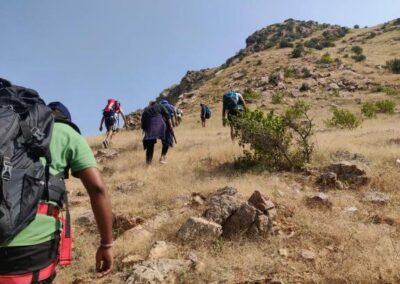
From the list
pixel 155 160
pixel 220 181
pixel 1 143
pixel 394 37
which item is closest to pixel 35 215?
pixel 1 143

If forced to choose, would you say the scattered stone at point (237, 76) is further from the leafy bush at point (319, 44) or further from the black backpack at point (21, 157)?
the black backpack at point (21, 157)

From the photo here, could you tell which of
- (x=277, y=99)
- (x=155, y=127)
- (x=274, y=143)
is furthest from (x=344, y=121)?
(x=277, y=99)

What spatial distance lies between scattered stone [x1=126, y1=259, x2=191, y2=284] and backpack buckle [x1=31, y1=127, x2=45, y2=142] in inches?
98.5

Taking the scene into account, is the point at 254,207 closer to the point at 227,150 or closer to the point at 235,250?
the point at 235,250

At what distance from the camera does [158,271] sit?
4.66 meters

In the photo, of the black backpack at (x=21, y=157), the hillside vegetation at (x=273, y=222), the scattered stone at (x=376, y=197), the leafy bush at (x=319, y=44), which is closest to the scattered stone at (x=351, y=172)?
the hillside vegetation at (x=273, y=222)

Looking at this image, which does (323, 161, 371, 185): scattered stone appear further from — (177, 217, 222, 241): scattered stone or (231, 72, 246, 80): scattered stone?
(231, 72, 246, 80): scattered stone

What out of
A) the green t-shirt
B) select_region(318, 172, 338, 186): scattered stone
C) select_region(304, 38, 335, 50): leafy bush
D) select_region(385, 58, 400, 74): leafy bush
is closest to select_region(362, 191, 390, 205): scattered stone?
select_region(318, 172, 338, 186): scattered stone

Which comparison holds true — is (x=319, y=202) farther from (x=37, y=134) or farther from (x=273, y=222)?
(x=37, y=134)

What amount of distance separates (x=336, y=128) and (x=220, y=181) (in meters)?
8.87

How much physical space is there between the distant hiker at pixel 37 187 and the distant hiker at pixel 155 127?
7.53 metres

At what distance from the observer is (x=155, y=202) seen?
282 inches

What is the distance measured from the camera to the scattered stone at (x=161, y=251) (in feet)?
17.0

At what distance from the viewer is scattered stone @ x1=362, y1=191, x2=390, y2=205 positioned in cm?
637
